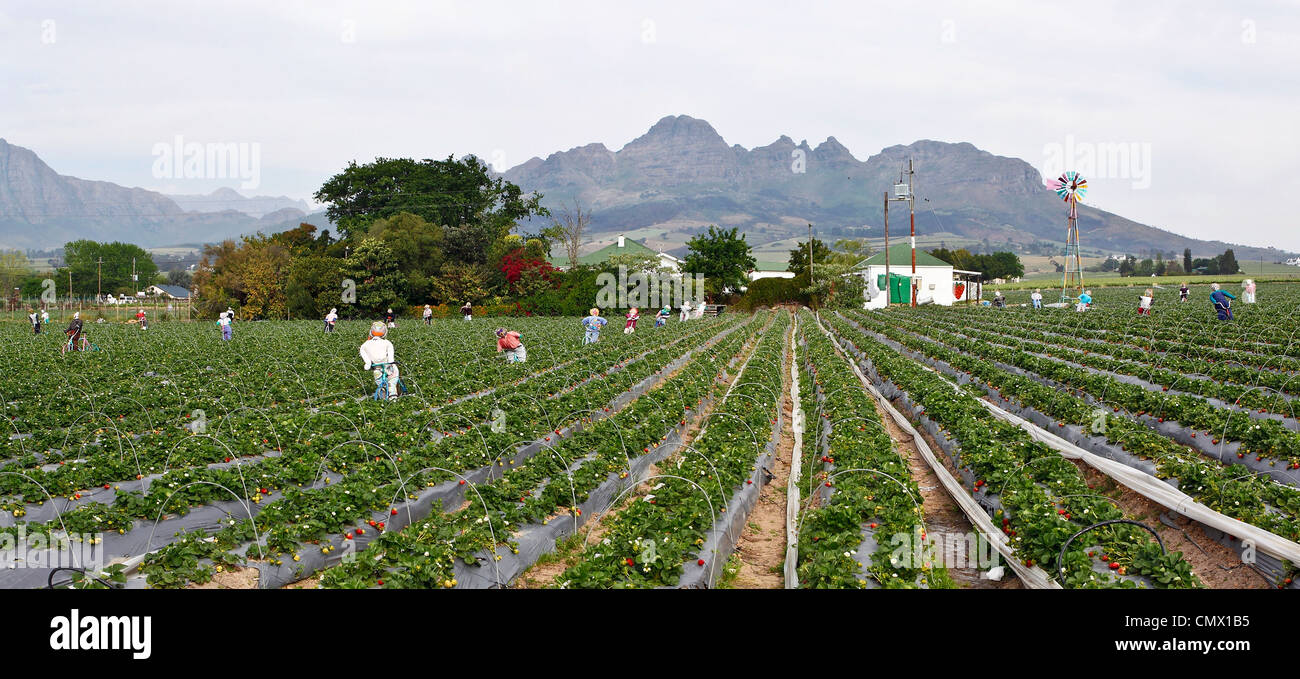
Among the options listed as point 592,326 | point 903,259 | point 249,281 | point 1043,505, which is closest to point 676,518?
point 1043,505

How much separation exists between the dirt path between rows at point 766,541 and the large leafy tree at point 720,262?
5884cm

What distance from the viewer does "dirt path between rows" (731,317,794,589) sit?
721 centimetres

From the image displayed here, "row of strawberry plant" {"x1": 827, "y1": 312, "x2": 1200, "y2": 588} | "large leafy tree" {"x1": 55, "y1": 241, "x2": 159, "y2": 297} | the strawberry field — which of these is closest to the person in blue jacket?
the strawberry field

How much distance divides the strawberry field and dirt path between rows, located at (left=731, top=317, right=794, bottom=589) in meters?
0.03

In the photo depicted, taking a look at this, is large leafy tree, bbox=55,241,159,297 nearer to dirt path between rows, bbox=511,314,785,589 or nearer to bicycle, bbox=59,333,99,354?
bicycle, bbox=59,333,99,354

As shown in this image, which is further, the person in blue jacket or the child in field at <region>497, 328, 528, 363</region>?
the person in blue jacket

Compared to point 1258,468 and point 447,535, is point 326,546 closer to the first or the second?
point 447,535

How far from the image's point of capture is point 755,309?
6875 cm

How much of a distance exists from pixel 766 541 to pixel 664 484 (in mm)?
1277

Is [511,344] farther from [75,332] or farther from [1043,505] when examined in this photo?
[75,332]

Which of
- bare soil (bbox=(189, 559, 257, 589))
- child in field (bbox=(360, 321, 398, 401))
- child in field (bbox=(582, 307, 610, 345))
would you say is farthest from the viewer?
→ child in field (bbox=(582, 307, 610, 345))

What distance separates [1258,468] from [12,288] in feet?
403

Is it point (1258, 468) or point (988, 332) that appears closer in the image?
point (1258, 468)
